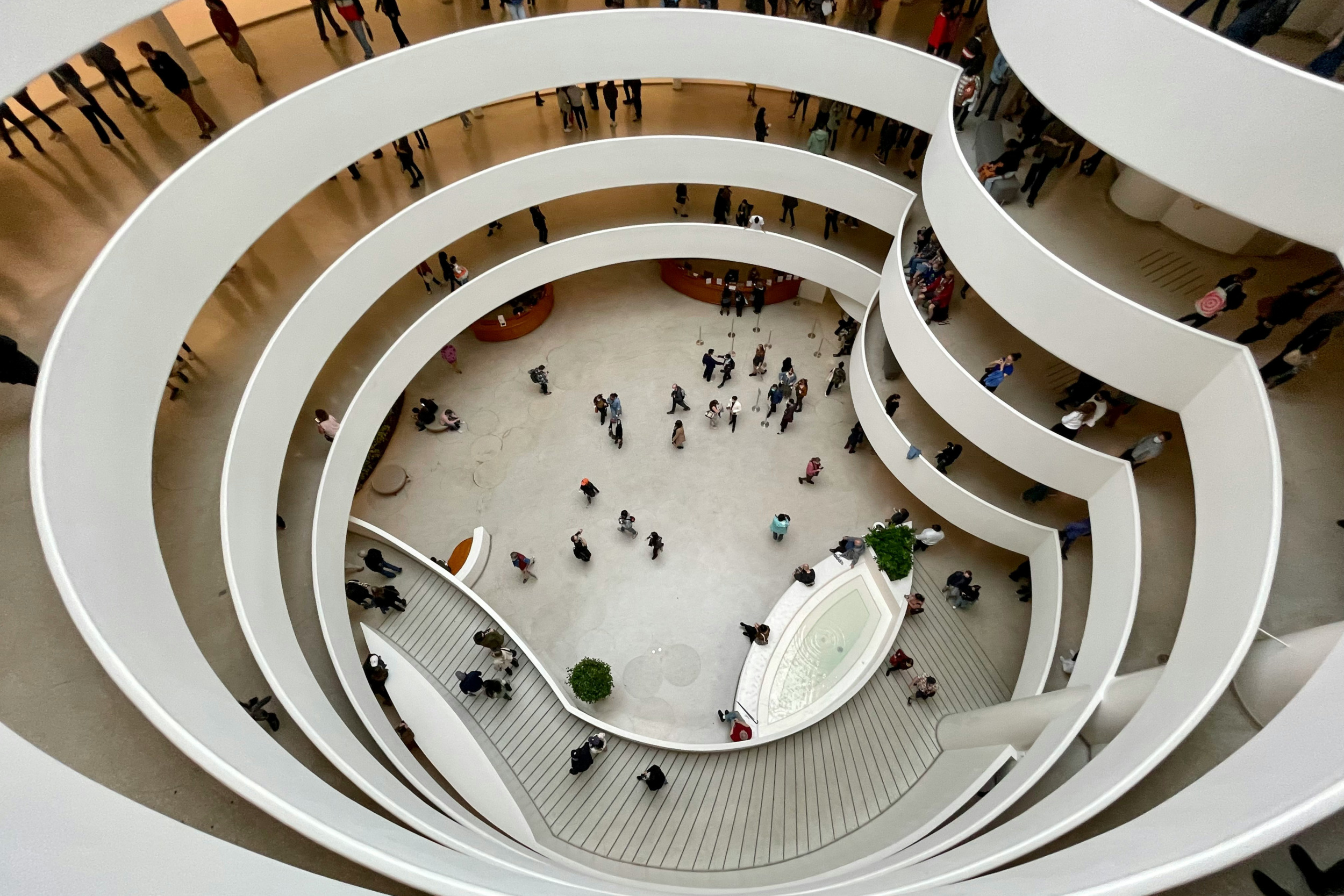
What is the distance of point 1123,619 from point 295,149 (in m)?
13.8

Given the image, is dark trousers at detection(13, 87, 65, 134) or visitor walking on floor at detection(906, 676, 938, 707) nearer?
dark trousers at detection(13, 87, 65, 134)

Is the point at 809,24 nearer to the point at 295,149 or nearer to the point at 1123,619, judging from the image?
the point at 295,149

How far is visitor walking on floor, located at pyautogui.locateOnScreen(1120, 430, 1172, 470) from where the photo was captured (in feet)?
31.4

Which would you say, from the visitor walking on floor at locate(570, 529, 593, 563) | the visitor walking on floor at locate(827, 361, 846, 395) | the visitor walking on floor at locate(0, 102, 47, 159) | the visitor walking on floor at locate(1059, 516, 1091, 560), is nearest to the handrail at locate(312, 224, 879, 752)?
the visitor walking on floor at locate(827, 361, 846, 395)

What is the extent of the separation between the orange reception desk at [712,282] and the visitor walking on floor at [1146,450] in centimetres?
998

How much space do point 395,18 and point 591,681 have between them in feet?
40.3

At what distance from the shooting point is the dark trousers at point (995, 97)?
10.9 metres

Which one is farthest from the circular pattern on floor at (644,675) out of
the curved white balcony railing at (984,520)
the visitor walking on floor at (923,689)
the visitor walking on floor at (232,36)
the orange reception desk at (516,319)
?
the visitor walking on floor at (232,36)

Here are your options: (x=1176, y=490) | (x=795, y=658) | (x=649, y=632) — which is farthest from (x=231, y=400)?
(x=1176, y=490)

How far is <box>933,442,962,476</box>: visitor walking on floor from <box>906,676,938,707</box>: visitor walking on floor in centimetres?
384

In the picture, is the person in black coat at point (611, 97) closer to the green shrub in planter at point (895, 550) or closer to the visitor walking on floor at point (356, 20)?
the visitor walking on floor at point (356, 20)

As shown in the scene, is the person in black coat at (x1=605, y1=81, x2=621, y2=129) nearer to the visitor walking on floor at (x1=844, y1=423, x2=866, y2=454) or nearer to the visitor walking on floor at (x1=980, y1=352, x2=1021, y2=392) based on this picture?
the visitor walking on floor at (x1=844, y1=423, x2=866, y2=454)

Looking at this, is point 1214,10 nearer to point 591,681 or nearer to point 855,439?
point 855,439

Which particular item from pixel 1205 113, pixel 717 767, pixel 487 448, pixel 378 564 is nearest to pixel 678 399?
pixel 487 448
